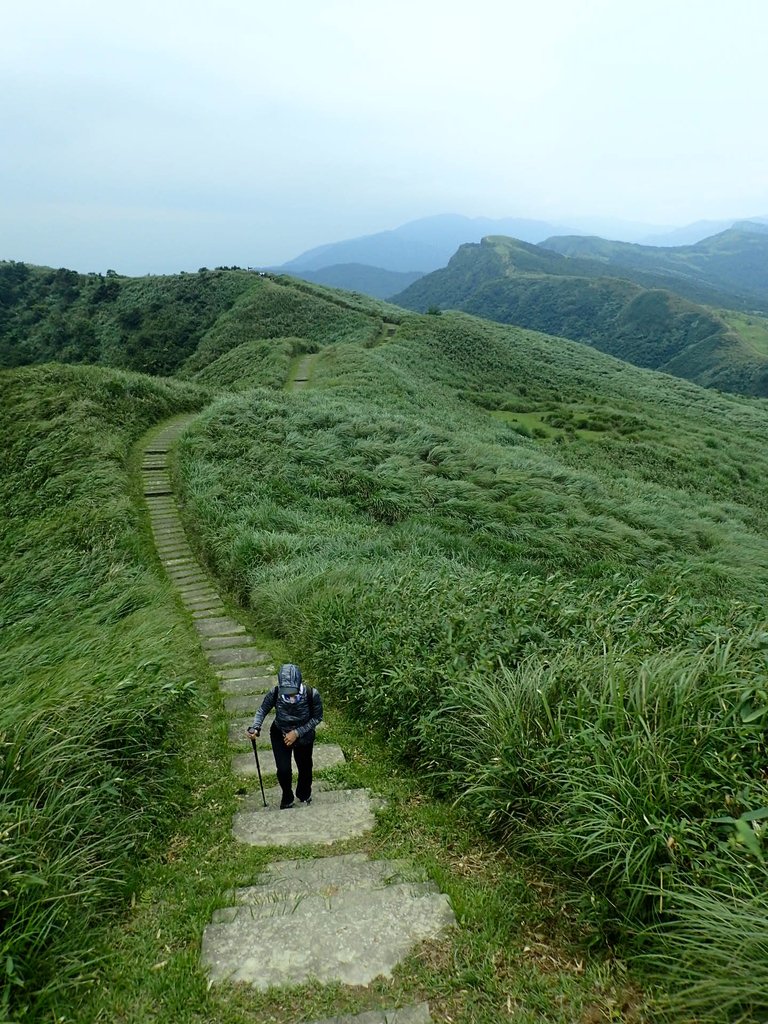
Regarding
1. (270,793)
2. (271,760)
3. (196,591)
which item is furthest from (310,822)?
(196,591)

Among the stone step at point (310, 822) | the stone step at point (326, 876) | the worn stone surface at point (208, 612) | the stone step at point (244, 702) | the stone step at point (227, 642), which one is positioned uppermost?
the stone step at point (326, 876)

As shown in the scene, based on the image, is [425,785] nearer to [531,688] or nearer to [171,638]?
[531,688]

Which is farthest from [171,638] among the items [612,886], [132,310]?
[132,310]

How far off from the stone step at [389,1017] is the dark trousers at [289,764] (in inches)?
78.9

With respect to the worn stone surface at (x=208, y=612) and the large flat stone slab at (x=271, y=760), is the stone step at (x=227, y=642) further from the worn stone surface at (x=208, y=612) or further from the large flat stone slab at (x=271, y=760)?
the large flat stone slab at (x=271, y=760)

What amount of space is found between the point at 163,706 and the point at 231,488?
8.13 m

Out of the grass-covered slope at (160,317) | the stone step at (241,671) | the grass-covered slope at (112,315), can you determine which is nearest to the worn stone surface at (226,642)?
the stone step at (241,671)

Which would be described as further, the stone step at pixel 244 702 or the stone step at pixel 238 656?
the stone step at pixel 238 656

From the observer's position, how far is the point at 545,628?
5352mm

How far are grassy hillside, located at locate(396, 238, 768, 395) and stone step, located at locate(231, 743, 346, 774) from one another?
344ft

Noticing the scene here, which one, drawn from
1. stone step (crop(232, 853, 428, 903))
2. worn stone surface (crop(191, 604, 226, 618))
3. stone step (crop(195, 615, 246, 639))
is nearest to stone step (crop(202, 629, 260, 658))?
stone step (crop(195, 615, 246, 639))

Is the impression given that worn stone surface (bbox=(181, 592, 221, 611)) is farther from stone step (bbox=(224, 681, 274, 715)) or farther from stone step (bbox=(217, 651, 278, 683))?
stone step (bbox=(224, 681, 274, 715))

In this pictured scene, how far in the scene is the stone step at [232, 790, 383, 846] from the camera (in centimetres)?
409

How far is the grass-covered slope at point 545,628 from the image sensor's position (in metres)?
2.98
